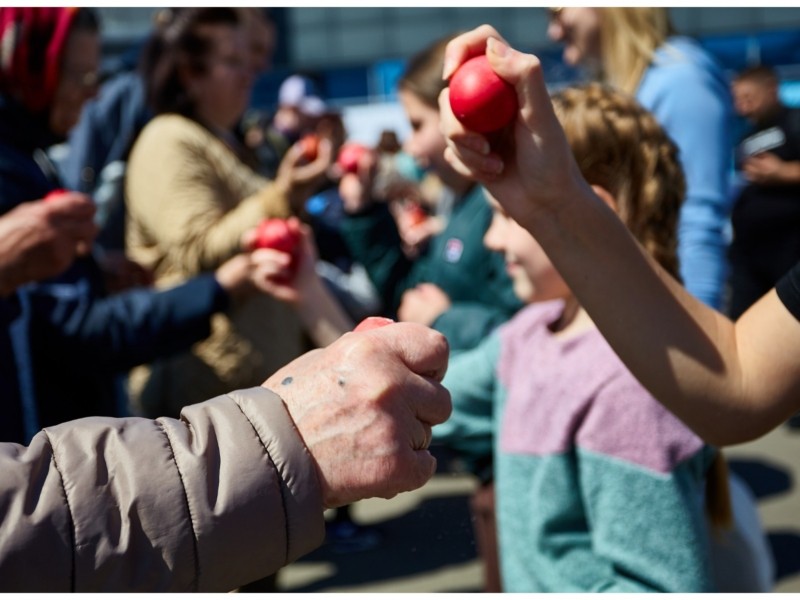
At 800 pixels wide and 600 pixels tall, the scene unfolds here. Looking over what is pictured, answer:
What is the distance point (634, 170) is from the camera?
1755 millimetres

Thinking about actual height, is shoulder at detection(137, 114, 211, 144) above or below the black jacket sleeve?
above

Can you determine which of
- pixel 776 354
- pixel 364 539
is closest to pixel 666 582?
pixel 776 354

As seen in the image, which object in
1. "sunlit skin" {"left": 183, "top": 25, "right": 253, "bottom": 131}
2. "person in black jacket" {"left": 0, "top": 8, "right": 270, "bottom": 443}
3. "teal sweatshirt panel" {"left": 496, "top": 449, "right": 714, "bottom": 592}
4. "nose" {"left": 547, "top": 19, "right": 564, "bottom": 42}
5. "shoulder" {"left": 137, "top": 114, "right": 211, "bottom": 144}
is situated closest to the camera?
"teal sweatshirt panel" {"left": 496, "top": 449, "right": 714, "bottom": 592}

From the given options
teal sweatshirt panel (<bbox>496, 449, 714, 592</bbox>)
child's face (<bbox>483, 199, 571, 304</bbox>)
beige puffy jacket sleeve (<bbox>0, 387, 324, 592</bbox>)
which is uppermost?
beige puffy jacket sleeve (<bbox>0, 387, 324, 592</bbox>)

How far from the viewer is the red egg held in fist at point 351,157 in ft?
11.9

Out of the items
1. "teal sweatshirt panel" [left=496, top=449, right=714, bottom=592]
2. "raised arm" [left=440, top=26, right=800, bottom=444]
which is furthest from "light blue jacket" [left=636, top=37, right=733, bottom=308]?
"raised arm" [left=440, top=26, right=800, bottom=444]

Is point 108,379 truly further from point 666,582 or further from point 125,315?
point 666,582

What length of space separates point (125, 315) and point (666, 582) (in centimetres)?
144

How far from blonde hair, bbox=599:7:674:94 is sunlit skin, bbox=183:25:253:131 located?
43.7 inches

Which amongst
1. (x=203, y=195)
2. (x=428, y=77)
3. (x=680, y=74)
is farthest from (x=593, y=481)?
(x=203, y=195)

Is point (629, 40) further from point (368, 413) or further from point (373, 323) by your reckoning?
point (368, 413)

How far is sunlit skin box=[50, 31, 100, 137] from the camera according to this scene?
2.42 metres

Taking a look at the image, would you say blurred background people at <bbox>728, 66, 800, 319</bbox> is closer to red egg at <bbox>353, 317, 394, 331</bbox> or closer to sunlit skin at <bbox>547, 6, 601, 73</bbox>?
sunlit skin at <bbox>547, 6, 601, 73</bbox>

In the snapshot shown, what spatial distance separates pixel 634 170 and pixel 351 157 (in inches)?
80.9
